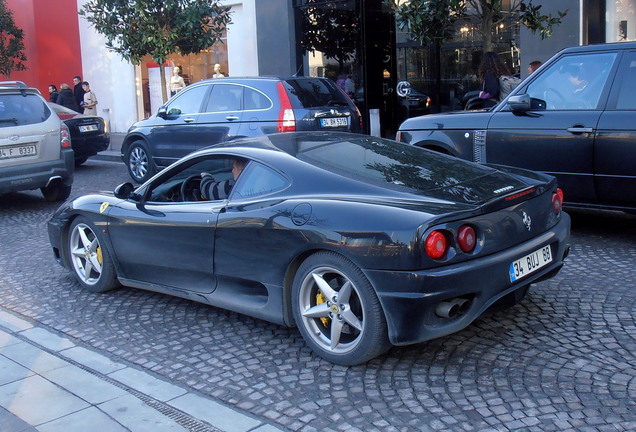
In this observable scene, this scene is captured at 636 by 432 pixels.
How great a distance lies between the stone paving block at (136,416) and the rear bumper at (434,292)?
1.27 metres

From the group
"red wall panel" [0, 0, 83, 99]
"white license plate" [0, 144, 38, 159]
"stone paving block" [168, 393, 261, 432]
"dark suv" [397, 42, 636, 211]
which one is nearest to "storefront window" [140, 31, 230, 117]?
"red wall panel" [0, 0, 83, 99]

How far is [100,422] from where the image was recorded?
155 inches

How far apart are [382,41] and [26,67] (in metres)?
13.4

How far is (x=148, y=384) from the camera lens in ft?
14.5

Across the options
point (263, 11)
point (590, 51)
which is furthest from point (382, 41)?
point (590, 51)

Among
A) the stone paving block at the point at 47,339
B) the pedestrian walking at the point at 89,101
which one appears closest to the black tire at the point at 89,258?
the stone paving block at the point at 47,339

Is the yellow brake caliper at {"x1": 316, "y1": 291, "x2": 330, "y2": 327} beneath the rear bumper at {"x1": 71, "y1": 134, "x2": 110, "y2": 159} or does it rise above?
beneath

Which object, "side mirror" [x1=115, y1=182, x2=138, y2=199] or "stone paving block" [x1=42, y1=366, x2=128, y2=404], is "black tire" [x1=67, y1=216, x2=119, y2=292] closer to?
"side mirror" [x1=115, y1=182, x2=138, y2=199]

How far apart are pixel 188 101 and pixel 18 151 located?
277 cm

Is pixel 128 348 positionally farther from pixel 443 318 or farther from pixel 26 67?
pixel 26 67

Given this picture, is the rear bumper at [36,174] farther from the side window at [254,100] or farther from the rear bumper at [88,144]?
the rear bumper at [88,144]

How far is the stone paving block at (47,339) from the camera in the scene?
5.12 m

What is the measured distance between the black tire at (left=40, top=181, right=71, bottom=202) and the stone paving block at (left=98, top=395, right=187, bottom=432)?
7.62 metres

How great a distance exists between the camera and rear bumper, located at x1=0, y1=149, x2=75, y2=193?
394 inches
